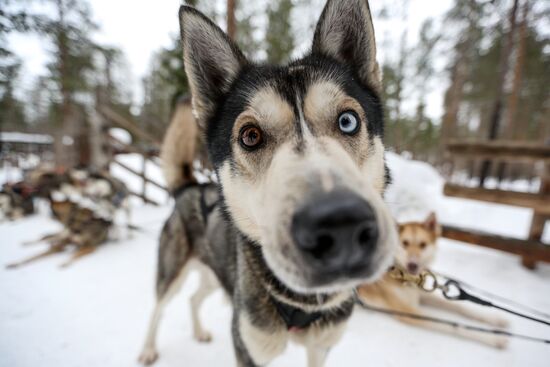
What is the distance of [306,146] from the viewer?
1.03m

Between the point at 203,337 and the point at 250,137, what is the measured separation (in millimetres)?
2325

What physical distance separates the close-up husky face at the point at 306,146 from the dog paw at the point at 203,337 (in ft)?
5.81

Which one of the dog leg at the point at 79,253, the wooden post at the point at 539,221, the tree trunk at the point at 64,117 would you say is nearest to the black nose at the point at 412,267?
the wooden post at the point at 539,221

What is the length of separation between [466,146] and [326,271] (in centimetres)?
421

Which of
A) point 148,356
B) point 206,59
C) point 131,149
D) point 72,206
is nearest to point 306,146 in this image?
point 206,59

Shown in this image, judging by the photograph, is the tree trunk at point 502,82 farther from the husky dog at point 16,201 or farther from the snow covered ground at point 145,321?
the husky dog at point 16,201

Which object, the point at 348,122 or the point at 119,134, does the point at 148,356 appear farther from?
the point at 119,134

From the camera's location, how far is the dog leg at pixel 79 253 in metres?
3.89

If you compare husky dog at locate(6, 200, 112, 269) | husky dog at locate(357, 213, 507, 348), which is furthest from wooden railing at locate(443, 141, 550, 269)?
husky dog at locate(6, 200, 112, 269)

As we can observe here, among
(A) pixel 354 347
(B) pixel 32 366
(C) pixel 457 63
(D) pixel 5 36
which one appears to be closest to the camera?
(B) pixel 32 366

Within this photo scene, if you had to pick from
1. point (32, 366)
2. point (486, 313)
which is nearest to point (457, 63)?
point (486, 313)

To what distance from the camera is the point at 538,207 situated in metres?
3.22

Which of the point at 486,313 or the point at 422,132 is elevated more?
the point at 422,132

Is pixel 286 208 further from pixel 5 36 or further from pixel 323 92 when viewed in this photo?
pixel 5 36
